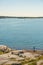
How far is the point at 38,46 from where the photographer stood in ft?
22.3

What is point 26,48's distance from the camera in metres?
6.80

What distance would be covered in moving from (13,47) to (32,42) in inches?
28.6

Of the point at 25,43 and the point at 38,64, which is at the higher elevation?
the point at 25,43

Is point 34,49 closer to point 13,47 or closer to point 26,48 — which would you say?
point 26,48

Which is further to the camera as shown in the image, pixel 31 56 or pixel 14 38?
pixel 14 38

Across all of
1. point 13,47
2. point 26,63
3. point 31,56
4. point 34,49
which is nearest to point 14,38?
point 13,47

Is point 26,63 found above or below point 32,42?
below

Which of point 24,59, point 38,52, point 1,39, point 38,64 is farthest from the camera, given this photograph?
point 1,39

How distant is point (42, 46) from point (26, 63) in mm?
1700

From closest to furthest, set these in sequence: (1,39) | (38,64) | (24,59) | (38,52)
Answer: (38,64) → (24,59) → (38,52) → (1,39)

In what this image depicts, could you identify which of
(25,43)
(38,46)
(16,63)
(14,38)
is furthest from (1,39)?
(16,63)

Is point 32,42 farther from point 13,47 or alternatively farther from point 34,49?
point 13,47

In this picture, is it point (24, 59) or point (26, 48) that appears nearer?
point (24, 59)

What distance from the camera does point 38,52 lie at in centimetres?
652
